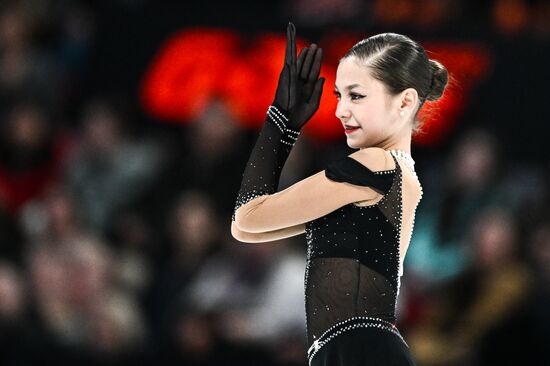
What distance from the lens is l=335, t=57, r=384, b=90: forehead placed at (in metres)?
2.77

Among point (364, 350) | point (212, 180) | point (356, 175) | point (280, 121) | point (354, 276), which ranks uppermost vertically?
point (280, 121)

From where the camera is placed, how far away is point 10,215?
666cm

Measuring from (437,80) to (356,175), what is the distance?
44 centimetres

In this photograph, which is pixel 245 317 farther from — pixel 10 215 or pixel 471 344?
pixel 10 215

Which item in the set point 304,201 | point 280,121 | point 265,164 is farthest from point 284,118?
point 304,201

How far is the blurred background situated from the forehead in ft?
9.38

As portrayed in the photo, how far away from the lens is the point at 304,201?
2670 millimetres

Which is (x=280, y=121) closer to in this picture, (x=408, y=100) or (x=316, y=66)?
(x=316, y=66)

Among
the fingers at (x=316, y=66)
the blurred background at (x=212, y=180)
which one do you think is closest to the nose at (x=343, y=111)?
the fingers at (x=316, y=66)

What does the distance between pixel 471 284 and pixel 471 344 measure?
351mm

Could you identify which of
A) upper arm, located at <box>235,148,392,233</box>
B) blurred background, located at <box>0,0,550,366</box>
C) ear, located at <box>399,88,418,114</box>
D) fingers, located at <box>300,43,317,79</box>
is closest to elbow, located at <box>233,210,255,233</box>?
upper arm, located at <box>235,148,392,233</box>

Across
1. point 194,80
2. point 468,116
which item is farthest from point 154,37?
point 468,116

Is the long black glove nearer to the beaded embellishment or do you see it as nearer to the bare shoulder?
the beaded embellishment

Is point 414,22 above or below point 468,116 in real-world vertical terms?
above
